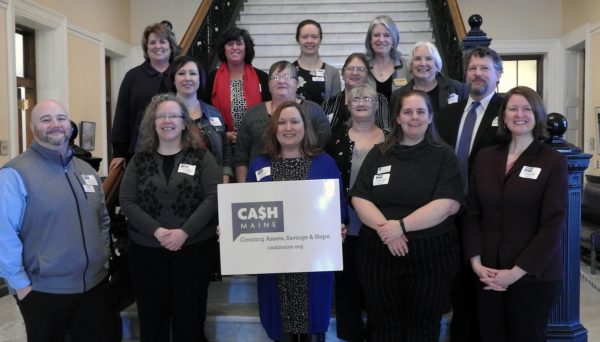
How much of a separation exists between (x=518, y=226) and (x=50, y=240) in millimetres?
2152

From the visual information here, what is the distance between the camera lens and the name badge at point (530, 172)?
8.52ft

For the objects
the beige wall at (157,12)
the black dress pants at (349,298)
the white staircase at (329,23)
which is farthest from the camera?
the beige wall at (157,12)

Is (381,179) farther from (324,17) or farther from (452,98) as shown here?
(324,17)

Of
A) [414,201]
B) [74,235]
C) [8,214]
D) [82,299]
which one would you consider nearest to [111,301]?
Answer: [82,299]

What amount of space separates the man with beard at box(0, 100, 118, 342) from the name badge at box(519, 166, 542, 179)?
2.07 meters

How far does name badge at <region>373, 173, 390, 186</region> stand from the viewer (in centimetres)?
268

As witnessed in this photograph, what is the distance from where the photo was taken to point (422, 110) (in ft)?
8.86

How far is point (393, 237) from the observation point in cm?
259

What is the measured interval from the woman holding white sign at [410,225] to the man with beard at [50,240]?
1.31m

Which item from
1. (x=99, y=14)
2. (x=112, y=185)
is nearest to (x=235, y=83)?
(x=112, y=185)

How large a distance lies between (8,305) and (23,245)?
2.98 m

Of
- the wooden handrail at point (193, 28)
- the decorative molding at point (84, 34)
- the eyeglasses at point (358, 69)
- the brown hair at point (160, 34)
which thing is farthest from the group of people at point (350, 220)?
the decorative molding at point (84, 34)

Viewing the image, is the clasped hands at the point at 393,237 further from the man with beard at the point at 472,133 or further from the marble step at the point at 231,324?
the marble step at the point at 231,324

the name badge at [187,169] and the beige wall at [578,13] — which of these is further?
the beige wall at [578,13]
